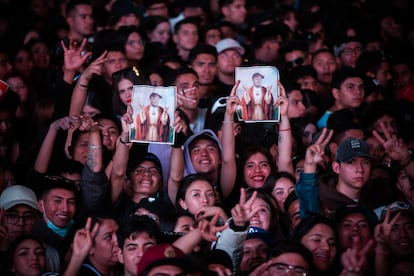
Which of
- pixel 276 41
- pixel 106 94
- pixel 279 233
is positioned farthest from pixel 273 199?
pixel 276 41

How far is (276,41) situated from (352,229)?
4.75 m

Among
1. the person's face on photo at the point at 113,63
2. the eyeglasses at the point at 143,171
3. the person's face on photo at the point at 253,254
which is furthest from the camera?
the person's face on photo at the point at 113,63

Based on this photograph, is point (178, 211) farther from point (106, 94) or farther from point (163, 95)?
point (106, 94)

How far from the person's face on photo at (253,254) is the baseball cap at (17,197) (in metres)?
1.62

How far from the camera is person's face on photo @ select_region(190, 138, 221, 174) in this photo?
9242 mm

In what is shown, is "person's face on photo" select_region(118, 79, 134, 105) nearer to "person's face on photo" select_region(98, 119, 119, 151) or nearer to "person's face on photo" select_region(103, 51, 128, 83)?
"person's face on photo" select_region(98, 119, 119, 151)

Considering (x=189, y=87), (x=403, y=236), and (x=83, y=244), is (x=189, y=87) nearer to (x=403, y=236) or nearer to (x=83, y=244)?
(x=403, y=236)

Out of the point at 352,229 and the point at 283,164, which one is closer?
the point at 352,229

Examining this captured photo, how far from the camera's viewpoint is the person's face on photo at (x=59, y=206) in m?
8.58

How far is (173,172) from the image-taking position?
888cm

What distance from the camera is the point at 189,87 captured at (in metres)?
10.2

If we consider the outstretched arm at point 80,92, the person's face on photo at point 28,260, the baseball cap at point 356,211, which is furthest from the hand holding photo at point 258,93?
the person's face on photo at point 28,260

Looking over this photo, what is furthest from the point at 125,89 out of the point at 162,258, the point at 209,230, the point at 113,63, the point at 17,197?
the point at 162,258

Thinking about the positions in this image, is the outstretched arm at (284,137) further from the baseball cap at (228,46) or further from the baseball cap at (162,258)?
the baseball cap at (228,46)
